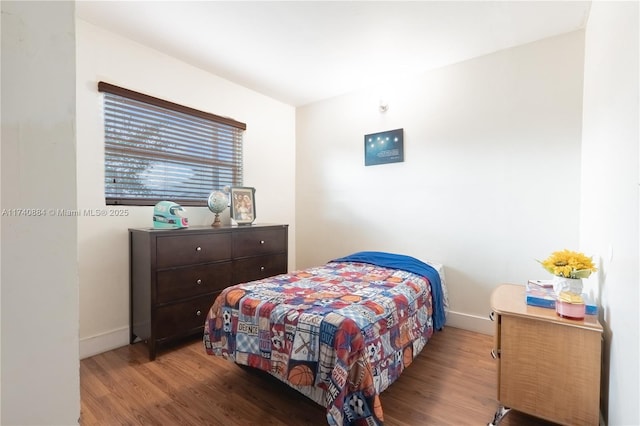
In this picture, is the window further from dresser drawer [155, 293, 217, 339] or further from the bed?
the bed

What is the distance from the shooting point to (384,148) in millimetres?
3350

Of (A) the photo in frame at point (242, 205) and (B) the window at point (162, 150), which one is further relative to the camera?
(A) the photo in frame at point (242, 205)

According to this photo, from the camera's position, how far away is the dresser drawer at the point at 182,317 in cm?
233

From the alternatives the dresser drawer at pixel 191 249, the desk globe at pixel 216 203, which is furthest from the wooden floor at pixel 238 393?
the desk globe at pixel 216 203

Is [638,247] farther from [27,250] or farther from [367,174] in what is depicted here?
[367,174]

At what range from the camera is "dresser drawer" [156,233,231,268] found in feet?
7.64

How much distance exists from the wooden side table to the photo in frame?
93.7 inches

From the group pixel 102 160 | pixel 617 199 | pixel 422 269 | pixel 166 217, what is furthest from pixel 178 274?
pixel 617 199

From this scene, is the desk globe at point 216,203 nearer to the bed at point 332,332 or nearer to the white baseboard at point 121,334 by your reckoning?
the bed at point 332,332

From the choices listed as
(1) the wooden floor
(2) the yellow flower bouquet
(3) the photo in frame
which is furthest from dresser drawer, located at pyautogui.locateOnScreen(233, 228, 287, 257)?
(2) the yellow flower bouquet

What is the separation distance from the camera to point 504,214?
266 centimetres

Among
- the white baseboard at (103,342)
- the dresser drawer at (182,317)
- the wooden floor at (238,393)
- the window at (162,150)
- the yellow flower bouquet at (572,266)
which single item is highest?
the window at (162,150)

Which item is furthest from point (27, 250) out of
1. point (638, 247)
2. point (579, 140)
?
point (579, 140)

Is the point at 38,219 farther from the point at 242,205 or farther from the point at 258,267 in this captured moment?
the point at 242,205
